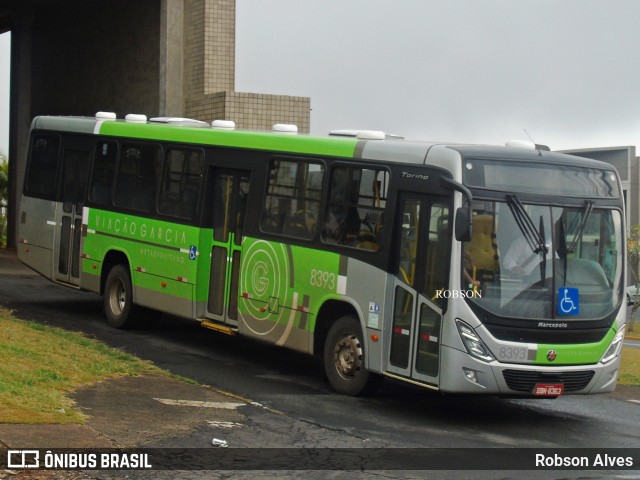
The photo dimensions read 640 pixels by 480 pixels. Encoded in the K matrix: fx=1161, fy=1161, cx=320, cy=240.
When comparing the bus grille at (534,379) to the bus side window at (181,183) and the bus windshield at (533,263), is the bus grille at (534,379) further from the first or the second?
the bus side window at (181,183)

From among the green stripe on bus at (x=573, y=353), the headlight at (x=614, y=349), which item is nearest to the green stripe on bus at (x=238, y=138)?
the green stripe on bus at (x=573, y=353)

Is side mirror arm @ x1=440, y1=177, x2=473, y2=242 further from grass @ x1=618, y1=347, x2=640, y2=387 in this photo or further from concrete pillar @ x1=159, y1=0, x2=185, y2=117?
concrete pillar @ x1=159, y1=0, x2=185, y2=117

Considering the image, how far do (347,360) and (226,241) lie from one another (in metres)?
3.09

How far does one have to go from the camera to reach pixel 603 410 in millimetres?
14227

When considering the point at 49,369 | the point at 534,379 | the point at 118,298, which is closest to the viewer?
the point at 534,379

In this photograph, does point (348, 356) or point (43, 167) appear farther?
point (43, 167)

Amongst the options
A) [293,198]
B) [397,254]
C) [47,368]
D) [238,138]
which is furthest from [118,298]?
[397,254]

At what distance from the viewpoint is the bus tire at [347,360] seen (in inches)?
527

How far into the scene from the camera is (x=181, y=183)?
16922mm

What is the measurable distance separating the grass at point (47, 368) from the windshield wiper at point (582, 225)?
17.2 feet

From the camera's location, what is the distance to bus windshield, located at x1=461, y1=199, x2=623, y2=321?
12.2 m

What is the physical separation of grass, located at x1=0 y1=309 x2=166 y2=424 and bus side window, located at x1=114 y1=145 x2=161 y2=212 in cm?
229

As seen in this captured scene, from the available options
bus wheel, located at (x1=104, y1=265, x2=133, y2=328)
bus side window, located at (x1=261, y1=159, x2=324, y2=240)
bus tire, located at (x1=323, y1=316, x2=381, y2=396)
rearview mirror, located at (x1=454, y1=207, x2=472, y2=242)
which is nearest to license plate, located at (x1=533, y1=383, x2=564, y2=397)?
rearview mirror, located at (x1=454, y1=207, x2=472, y2=242)

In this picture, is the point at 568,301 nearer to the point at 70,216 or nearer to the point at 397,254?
the point at 397,254
